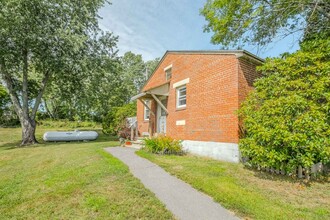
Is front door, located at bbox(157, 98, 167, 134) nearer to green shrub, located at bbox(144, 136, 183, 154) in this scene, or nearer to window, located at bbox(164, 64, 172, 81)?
window, located at bbox(164, 64, 172, 81)

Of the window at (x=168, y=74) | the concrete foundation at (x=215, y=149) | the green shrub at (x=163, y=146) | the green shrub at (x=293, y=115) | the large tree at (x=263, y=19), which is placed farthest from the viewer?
the window at (x=168, y=74)

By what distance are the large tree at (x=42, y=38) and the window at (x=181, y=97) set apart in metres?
8.06

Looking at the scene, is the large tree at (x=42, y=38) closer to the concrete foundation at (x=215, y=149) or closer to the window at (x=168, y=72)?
the window at (x=168, y=72)

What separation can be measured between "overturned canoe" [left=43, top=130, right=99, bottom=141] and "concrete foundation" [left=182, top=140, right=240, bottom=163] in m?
10.8

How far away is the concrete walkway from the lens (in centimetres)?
374

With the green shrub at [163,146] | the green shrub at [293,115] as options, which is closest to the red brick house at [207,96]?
the green shrub at [163,146]

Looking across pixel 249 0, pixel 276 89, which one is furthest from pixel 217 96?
pixel 249 0

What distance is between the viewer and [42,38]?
14.4 m

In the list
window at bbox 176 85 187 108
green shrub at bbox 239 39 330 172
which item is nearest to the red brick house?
window at bbox 176 85 187 108

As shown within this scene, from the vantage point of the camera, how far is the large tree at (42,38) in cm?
1336

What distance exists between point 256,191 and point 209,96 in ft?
16.2

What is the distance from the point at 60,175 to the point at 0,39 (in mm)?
12444

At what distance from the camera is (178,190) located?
4.92 m

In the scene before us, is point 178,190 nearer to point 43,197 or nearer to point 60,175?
point 43,197
